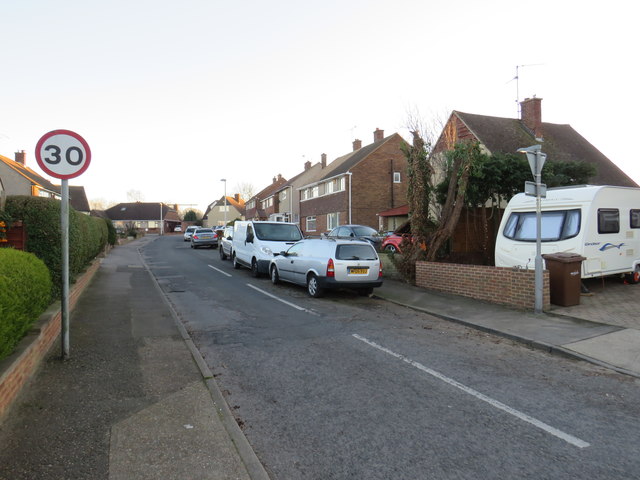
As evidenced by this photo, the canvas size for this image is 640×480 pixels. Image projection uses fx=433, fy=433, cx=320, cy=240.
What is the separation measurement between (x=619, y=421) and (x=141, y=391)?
4.77 metres

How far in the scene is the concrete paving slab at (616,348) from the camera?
19.3ft

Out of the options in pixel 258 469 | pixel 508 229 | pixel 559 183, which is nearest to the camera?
pixel 258 469

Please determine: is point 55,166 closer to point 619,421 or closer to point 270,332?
point 270,332

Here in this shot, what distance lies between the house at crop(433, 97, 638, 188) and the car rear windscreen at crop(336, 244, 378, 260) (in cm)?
1238

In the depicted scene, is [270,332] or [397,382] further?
[270,332]

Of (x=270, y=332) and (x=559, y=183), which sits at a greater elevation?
(x=559, y=183)

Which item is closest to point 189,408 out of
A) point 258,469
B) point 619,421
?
point 258,469

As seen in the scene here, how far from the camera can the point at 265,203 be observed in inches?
2372

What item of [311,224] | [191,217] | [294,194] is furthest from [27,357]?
[191,217]

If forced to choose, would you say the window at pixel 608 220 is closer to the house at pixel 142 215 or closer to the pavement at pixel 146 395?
the pavement at pixel 146 395

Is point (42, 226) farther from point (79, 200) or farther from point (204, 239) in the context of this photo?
point (79, 200)

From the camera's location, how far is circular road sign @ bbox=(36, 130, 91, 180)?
5.28 metres

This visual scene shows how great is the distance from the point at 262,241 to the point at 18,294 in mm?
11015

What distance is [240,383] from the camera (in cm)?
504
